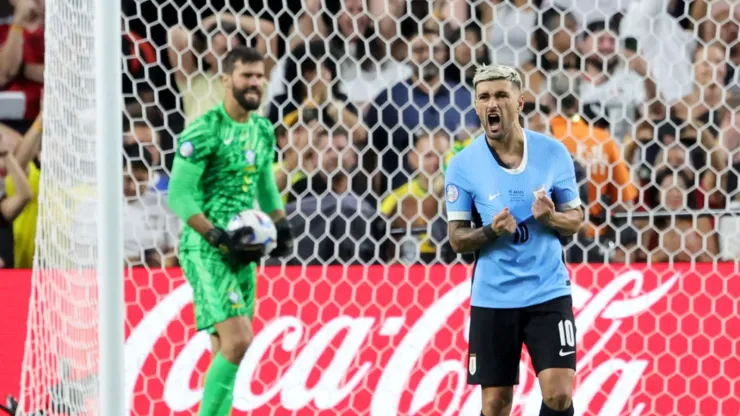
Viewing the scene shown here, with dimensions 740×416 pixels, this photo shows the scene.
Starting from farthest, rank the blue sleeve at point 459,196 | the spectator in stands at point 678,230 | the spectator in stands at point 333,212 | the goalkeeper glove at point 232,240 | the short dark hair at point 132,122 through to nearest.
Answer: the short dark hair at point 132,122
the spectator in stands at point 333,212
the spectator in stands at point 678,230
the goalkeeper glove at point 232,240
the blue sleeve at point 459,196

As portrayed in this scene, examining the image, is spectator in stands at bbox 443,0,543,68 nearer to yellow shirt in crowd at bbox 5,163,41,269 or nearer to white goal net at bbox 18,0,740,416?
white goal net at bbox 18,0,740,416

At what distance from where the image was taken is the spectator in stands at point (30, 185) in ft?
16.8

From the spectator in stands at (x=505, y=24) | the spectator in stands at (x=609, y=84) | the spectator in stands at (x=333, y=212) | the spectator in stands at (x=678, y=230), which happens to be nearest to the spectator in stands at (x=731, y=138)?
the spectator in stands at (x=678, y=230)

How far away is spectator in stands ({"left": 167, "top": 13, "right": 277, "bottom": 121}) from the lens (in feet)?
16.5

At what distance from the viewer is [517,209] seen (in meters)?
3.62

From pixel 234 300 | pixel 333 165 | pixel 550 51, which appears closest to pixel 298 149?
pixel 333 165

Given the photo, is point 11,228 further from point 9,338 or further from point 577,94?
point 577,94

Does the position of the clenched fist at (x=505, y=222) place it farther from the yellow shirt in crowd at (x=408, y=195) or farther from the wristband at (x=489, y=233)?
the yellow shirt in crowd at (x=408, y=195)

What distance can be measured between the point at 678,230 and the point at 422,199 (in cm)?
103

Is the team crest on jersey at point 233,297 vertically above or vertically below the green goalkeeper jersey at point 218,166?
below

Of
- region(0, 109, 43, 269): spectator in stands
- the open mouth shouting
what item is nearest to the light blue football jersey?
the open mouth shouting

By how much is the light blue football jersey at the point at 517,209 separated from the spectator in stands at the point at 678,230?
1282 mm

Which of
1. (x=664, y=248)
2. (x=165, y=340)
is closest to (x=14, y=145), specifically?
(x=165, y=340)

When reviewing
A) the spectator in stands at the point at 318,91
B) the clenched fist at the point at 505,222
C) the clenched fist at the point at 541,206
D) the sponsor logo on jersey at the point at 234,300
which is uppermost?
the spectator in stands at the point at 318,91
